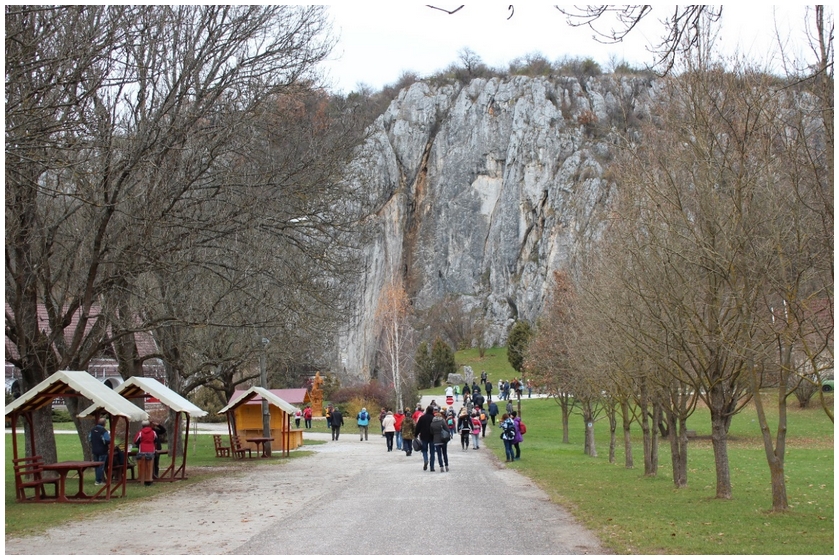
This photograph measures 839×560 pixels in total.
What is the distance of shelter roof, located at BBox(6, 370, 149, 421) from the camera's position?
15066 mm

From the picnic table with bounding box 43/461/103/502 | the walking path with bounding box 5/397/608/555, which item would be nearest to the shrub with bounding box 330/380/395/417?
the walking path with bounding box 5/397/608/555

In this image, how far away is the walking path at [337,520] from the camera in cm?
976

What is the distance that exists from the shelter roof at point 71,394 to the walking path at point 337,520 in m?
1.70

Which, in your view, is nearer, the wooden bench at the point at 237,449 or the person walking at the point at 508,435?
the person walking at the point at 508,435

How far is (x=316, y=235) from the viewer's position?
57.9 ft

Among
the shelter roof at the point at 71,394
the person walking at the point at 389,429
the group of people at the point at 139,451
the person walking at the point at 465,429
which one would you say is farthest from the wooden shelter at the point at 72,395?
the person walking at the point at 465,429

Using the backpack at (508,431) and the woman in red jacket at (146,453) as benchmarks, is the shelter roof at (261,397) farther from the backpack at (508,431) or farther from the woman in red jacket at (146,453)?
the woman in red jacket at (146,453)

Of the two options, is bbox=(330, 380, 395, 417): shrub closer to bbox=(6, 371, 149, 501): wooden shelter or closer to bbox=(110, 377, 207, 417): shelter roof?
bbox=(110, 377, 207, 417): shelter roof

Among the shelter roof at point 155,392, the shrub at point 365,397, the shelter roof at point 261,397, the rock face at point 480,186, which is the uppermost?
the rock face at point 480,186

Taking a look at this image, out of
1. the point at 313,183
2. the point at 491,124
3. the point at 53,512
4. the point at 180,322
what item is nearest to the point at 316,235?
the point at 313,183

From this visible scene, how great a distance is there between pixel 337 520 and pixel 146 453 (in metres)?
8.41

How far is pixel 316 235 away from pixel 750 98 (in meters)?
8.72

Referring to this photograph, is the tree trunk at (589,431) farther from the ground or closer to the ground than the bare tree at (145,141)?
closer to the ground

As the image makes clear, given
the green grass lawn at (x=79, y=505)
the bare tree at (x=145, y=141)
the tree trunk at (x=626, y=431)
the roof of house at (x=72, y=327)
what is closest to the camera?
the green grass lawn at (x=79, y=505)
